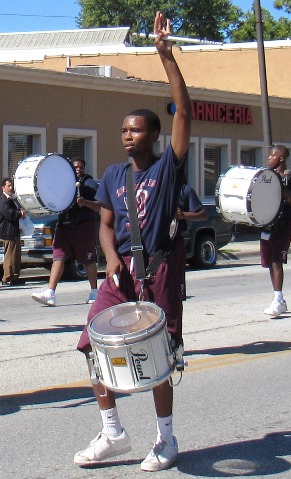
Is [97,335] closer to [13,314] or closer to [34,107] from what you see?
[13,314]

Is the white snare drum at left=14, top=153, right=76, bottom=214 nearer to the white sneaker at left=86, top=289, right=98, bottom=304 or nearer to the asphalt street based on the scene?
the white sneaker at left=86, top=289, right=98, bottom=304

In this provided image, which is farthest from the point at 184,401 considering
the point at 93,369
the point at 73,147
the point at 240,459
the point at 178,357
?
the point at 73,147

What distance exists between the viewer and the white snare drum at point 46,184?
1145cm

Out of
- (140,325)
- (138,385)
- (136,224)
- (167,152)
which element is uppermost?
(167,152)

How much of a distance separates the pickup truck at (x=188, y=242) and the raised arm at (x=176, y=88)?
1143 cm

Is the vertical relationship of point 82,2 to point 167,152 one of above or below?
above

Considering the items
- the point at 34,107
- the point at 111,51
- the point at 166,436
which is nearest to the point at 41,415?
the point at 166,436

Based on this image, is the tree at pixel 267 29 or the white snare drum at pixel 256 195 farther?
the tree at pixel 267 29

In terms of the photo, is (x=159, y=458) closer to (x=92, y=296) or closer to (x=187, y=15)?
(x=92, y=296)

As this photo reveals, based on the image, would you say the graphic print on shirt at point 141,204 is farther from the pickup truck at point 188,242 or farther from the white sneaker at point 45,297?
the pickup truck at point 188,242

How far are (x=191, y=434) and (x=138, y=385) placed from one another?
146 centimetres

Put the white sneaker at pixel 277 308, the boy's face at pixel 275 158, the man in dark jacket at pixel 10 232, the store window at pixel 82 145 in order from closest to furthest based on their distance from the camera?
the boy's face at pixel 275 158 → the white sneaker at pixel 277 308 → the man in dark jacket at pixel 10 232 → the store window at pixel 82 145

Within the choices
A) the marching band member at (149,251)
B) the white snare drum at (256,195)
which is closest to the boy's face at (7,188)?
the white snare drum at (256,195)

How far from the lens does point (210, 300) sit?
529 inches
